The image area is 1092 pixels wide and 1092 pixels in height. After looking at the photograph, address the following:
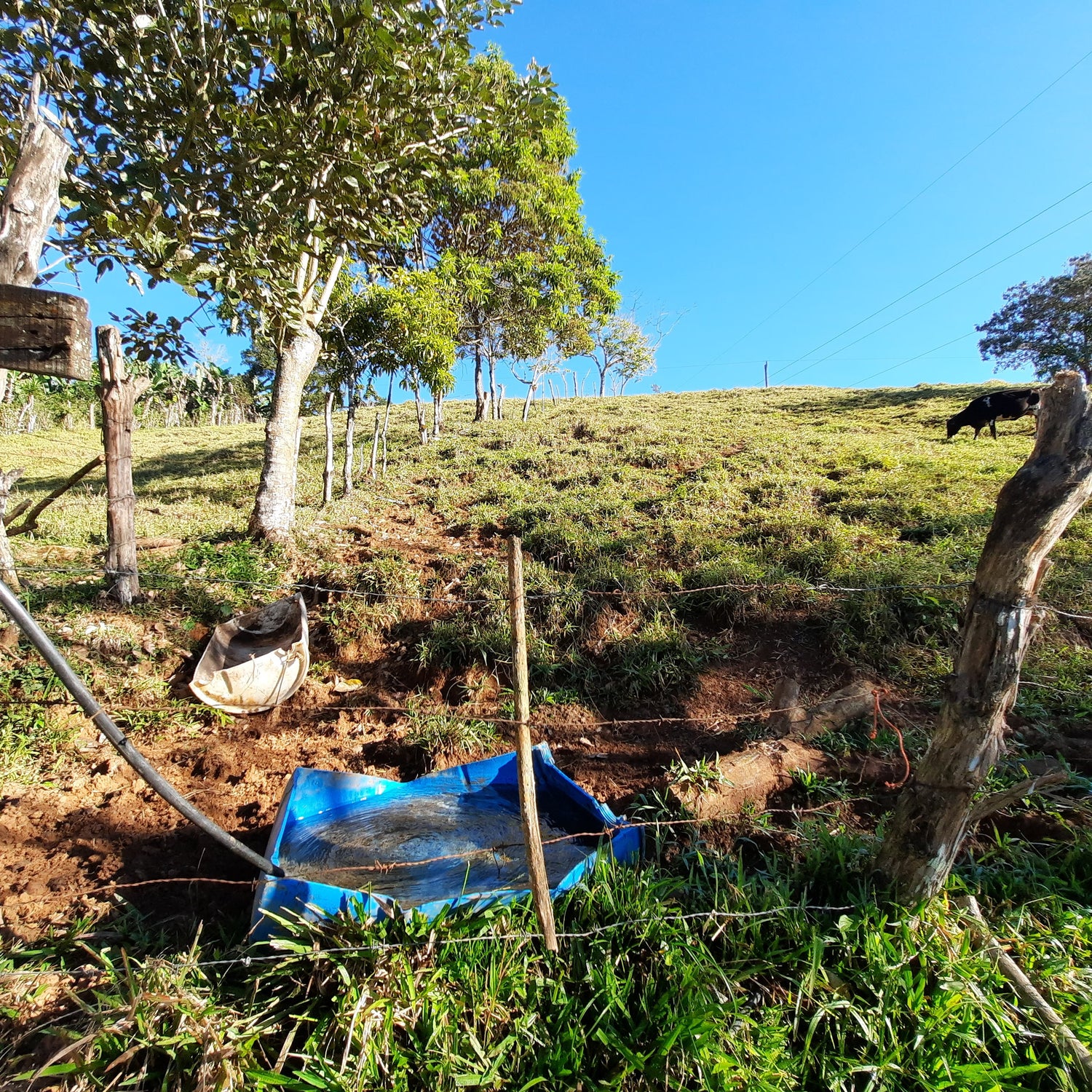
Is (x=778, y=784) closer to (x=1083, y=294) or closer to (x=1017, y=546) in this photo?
(x=1017, y=546)

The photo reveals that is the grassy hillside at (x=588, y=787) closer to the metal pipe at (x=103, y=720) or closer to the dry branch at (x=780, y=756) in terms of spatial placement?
the dry branch at (x=780, y=756)

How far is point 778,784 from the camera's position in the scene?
10.1 feet

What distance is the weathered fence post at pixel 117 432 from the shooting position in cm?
445

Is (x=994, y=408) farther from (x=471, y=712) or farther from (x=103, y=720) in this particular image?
(x=103, y=720)

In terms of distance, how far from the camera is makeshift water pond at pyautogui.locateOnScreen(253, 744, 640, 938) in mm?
2793

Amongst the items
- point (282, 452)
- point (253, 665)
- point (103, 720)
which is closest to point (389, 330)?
point (282, 452)

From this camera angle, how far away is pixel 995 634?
1.96 m

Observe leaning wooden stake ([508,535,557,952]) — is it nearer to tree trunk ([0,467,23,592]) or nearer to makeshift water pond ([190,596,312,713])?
makeshift water pond ([190,596,312,713])

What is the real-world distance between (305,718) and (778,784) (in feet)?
10.9

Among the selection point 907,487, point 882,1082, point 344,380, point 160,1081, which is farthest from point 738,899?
point 344,380

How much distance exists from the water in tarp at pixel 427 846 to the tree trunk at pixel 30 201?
2801mm

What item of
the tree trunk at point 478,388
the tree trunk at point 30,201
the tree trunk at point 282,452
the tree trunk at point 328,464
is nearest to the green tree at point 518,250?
the tree trunk at point 478,388

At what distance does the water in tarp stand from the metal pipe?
638mm

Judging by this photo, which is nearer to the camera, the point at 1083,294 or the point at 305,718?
the point at 305,718
